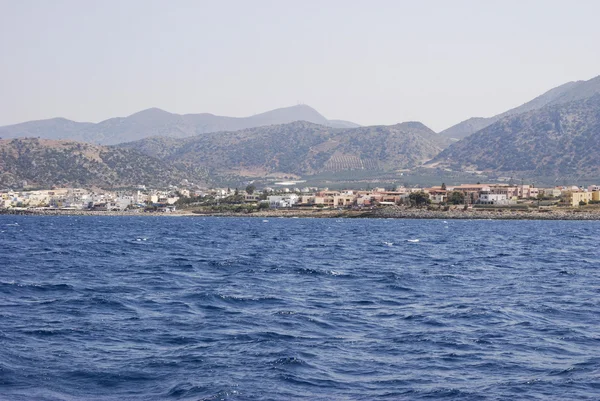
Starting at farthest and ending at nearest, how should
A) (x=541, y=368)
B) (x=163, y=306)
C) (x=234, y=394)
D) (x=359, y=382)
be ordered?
(x=163, y=306), (x=541, y=368), (x=359, y=382), (x=234, y=394)

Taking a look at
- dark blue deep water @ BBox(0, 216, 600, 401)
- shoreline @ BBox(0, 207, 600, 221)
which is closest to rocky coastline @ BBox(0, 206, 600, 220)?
shoreline @ BBox(0, 207, 600, 221)

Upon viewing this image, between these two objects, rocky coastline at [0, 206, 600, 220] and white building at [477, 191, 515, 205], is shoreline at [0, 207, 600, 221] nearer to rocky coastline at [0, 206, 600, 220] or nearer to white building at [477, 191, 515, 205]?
rocky coastline at [0, 206, 600, 220]

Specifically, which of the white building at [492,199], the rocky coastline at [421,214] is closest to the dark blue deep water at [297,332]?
the rocky coastline at [421,214]

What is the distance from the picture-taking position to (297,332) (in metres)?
24.8

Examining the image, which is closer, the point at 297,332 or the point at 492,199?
the point at 297,332

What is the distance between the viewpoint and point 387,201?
196750 mm

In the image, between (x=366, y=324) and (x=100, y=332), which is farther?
(x=366, y=324)

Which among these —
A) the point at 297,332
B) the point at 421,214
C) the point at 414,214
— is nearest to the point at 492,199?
the point at 421,214

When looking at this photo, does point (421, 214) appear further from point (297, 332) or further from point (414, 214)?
point (297, 332)

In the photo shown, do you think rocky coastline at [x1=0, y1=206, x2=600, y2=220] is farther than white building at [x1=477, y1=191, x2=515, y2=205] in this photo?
No

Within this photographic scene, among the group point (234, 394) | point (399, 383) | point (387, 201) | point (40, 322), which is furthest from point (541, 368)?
point (387, 201)

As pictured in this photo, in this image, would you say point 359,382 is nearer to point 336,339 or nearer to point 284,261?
point 336,339

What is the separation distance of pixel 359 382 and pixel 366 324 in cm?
730

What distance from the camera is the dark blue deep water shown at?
61.7ft
